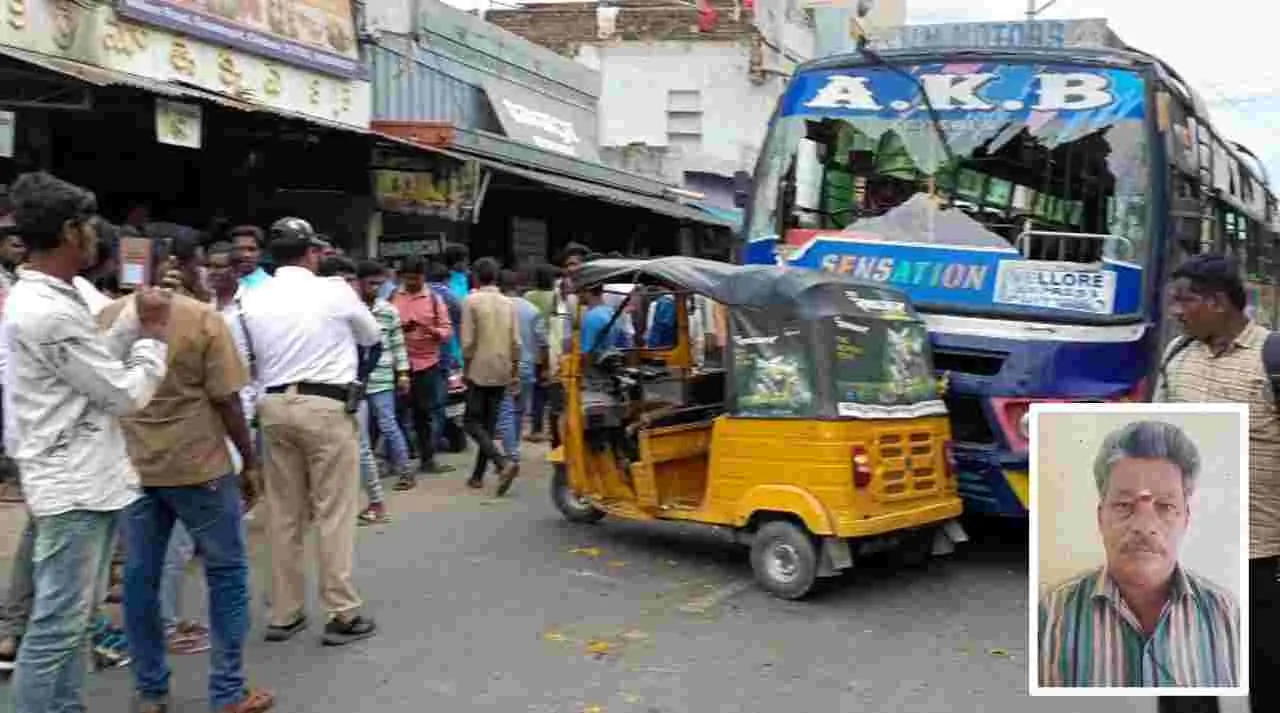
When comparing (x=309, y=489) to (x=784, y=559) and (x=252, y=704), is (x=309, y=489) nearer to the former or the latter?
(x=252, y=704)

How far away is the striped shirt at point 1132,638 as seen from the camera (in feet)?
10.9

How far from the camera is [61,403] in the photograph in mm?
3779

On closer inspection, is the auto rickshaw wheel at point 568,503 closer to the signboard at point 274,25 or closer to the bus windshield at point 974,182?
the bus windshield at point 974,182

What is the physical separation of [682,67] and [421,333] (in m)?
21.6

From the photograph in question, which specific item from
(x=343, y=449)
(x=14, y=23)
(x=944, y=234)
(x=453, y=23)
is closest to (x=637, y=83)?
(x=453, y=23)

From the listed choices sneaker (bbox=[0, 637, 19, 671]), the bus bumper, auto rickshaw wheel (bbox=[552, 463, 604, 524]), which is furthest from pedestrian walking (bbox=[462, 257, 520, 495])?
sneaker (bbox=[0, 637, 19, 671])

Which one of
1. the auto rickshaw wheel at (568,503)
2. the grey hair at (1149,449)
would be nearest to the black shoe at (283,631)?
the auto rickshaw wheel at (568,503)

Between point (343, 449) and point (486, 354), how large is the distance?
154 inches

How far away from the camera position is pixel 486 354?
9422 millimetres

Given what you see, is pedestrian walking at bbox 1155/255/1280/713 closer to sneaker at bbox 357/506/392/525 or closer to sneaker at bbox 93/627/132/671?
sneaker at bbox 93/627/132/671

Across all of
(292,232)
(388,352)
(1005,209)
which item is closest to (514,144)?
(388,352)

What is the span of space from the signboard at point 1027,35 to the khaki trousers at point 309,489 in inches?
175

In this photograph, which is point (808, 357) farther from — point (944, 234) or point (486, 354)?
point (486, 354)

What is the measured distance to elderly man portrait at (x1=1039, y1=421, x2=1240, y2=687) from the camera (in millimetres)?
3301
